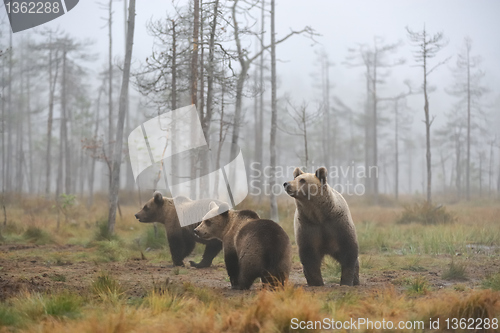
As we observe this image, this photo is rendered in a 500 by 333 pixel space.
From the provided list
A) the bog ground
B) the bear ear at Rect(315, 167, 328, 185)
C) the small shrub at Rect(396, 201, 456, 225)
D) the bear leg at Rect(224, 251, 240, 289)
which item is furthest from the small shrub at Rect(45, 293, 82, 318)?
the small shrub at Rect(396, 201, 456, 225)

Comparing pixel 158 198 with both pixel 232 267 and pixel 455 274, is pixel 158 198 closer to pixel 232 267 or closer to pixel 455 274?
pixel 232 267

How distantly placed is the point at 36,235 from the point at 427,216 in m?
12.2

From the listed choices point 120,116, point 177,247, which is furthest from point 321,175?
point 120,116

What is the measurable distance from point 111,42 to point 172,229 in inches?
762

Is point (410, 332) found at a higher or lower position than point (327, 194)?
lower

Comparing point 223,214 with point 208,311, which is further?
point 223,214

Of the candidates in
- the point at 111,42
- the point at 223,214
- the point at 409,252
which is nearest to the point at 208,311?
the point at 223,214

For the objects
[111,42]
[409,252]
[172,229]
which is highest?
[111,42]

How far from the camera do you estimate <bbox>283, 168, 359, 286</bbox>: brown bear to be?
601 cm

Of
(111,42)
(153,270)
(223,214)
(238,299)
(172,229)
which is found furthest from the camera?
(111,42)

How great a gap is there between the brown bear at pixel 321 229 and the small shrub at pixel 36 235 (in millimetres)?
8290

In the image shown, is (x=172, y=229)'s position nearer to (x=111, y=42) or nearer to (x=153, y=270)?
(x=153, y=270)

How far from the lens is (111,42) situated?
84.2 ft

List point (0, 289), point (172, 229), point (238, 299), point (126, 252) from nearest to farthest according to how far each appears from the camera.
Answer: point (238, 299) → point (0, 289) → point (172, 229) → point (126, 252)
